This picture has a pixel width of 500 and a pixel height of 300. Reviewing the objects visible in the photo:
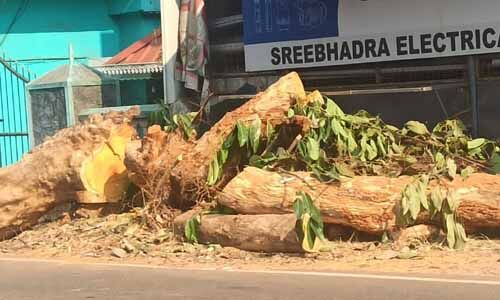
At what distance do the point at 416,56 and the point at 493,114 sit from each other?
1618mm

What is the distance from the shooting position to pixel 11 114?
57.1 ft

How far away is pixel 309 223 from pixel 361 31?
5288mm

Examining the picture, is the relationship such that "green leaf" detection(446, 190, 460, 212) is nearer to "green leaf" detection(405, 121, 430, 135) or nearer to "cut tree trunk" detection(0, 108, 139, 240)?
"green leaf" detection(405, 121, 430, 135)

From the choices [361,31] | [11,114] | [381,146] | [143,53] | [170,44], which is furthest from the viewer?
[11,114]

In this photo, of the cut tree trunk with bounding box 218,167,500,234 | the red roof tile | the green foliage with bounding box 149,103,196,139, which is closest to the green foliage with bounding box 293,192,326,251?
the cut tree trunk with bounding box 218,167,500,234

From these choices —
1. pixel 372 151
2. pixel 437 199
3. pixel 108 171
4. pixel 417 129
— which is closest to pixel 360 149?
pixel 372 151

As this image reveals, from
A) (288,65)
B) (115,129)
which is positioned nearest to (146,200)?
(115,129)

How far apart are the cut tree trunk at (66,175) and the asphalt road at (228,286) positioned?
2830 mm

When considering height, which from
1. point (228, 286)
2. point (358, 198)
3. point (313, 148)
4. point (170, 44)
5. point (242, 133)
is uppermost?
point (170, 44)

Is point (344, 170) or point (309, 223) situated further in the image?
point (344, 170)

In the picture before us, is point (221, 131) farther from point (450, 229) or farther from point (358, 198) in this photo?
point (450, 229)

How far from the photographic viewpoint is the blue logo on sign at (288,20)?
14.0m

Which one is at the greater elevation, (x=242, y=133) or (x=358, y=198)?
(x=242, y=133)

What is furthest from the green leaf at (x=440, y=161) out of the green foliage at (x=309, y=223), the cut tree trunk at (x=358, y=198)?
the green foliage at (x=309, y=223)
